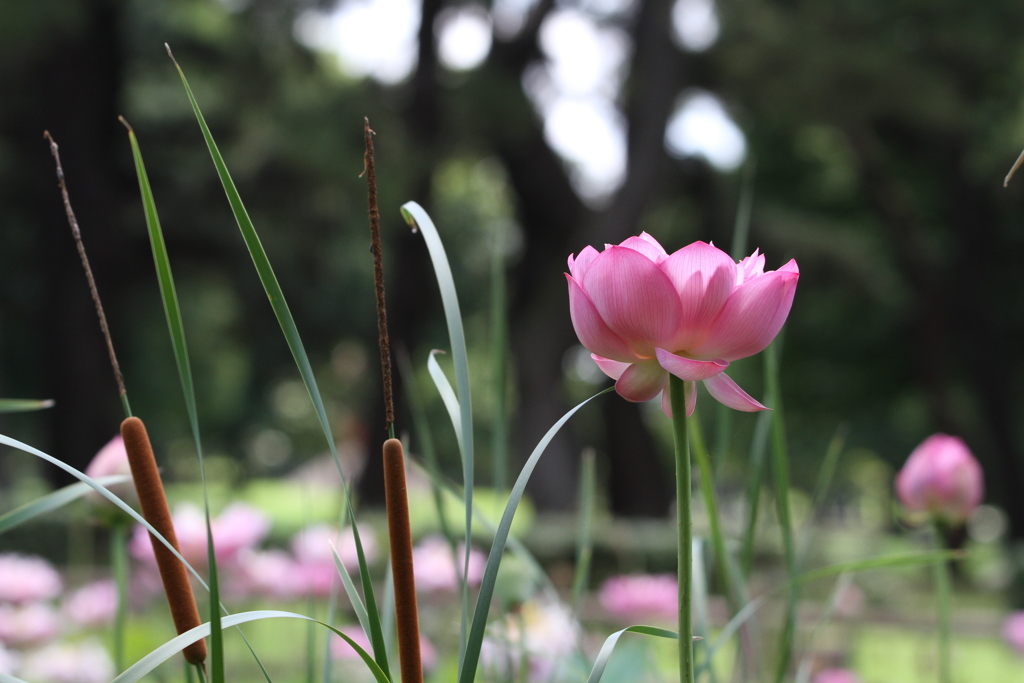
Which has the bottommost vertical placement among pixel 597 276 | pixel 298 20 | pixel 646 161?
pixel 597 276

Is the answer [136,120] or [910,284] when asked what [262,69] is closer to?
[136,120]

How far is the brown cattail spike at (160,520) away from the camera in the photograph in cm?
36

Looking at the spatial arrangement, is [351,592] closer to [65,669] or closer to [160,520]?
[160,520]

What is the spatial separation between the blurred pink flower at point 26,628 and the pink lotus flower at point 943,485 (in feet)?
3.91

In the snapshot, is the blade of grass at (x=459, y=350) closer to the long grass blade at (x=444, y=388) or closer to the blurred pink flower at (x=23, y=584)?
the long grass blade at (x=444, y=388)

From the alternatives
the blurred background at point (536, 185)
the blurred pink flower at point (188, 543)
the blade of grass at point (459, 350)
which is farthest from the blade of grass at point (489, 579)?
the blurred background at point (536, 185)

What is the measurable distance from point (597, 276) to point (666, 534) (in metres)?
4.80

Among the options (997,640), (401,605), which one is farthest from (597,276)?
(997,640)

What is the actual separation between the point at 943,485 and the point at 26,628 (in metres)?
1.25

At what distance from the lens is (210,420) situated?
13734 millimetres

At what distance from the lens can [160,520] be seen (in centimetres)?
37

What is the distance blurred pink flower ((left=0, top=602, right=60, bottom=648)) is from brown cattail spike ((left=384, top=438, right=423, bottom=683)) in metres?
1.09

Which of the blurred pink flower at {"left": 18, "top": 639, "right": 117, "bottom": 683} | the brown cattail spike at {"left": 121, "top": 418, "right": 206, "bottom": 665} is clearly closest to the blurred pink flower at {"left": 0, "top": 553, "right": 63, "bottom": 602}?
the blurred pink flower at {"left": 18, "top": 639, "right": 117, "bottom": 683}

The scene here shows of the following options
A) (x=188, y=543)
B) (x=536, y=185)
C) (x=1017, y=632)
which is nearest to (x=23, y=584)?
(x=188, y=543)
